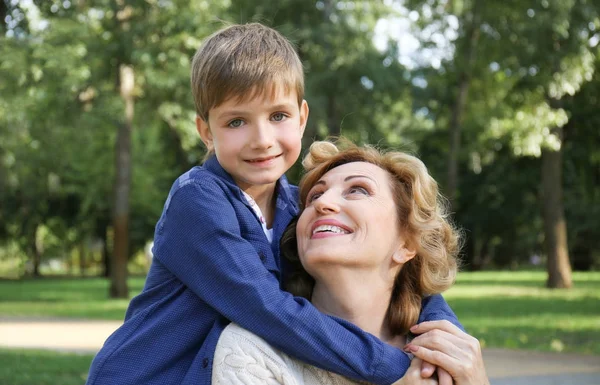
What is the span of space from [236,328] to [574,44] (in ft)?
52.9

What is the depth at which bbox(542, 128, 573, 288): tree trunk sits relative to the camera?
2323 centimetres

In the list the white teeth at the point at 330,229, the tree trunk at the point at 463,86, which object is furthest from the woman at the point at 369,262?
the tree trunk at the point at 463,86

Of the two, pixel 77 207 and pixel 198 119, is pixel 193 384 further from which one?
pixel 77 207

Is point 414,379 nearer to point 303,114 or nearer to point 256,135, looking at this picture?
point 256,135

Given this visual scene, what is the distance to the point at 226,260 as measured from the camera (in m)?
2.77

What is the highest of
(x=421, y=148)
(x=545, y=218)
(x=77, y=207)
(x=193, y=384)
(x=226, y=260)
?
(x=226, y=260)

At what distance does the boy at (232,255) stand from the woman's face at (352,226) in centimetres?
15

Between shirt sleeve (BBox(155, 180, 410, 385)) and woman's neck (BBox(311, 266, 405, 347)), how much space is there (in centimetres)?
14

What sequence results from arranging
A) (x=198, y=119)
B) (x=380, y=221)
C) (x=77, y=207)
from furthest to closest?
1. (x=77, y=207)
2. (x=198, y=119)
3. (x=380, y=221)

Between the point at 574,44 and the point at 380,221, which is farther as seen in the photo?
the point at 574,44

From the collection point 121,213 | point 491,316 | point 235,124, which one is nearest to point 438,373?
point 235,124

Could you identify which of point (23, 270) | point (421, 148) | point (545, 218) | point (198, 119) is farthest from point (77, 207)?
point (198, 119)

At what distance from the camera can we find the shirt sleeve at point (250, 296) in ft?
8.76

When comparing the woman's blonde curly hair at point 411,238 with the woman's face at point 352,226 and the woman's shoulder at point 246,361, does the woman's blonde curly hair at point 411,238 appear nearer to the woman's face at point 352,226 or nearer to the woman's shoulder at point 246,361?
the woman's face at point 352,226
